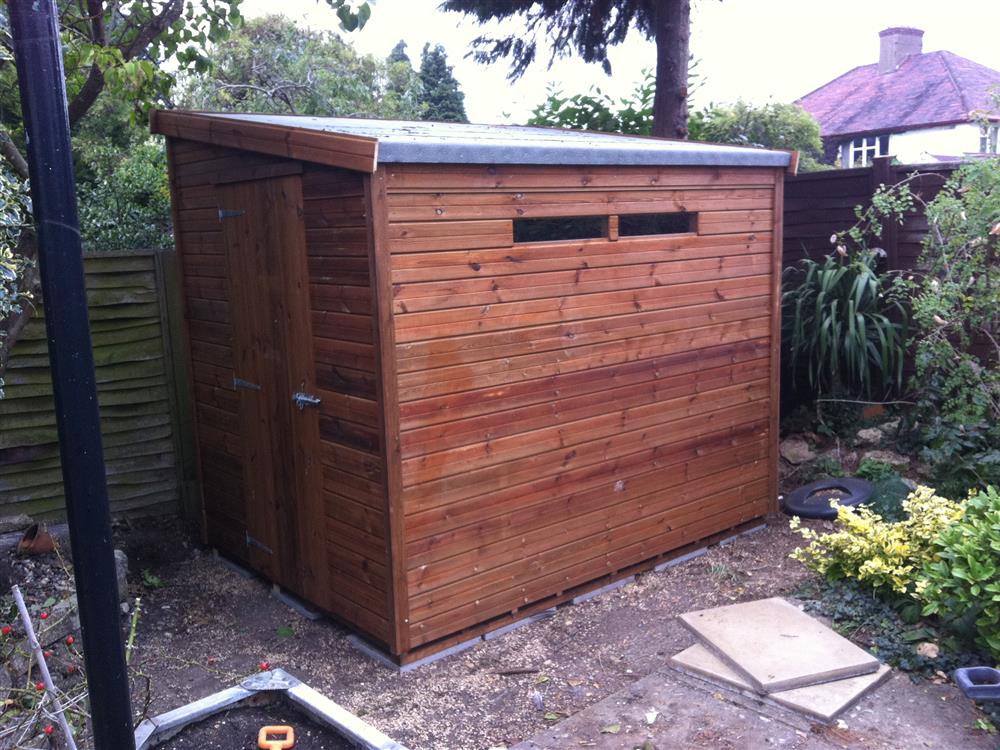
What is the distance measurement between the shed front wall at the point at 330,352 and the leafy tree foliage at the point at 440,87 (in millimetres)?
18975

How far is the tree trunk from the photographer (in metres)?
7.76

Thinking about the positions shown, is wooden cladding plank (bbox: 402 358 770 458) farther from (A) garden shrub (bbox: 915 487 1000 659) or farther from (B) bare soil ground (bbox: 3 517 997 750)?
(A) garden shrub (bbox: 915 487 1000 659)

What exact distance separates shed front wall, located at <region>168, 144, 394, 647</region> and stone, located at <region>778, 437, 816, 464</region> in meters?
3.74

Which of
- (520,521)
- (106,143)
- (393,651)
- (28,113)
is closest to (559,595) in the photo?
(520,521)

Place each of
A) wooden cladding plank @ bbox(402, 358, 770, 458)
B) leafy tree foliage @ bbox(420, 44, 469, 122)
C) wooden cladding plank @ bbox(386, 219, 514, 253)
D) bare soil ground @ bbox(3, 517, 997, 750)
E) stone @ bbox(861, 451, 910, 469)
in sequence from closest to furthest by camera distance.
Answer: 1. bare soil ground @ bbox(3, 517, 997, 750)
2. wooden cladding plank @ bbox(386, 219, 514, 253)
3. wooden cladding plank @ bbox(402, 358, 770, 458)
4. stone @ bbox(861, 451, 910, 469)
5. leafy tree foliage @ bbox(420, 44, 469, 122)

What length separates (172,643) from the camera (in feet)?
14.0

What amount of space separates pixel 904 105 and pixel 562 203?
25.8 m

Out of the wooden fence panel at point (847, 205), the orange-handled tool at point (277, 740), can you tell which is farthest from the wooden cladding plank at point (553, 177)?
the orange-handled tool at point (277, 740)

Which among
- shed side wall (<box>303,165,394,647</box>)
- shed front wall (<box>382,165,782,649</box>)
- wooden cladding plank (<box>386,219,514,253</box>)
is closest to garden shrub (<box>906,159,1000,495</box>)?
shed front wall (<box>382,165,782,649</box>)

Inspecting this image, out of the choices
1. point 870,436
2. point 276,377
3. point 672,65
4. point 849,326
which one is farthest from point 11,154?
point 870,436

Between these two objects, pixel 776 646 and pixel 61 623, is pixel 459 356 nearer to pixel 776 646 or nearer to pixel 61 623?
pixel 776 646

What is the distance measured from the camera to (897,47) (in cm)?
2936

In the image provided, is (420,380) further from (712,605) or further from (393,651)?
(712,605)

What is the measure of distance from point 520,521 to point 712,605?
3.68ft
